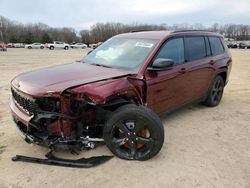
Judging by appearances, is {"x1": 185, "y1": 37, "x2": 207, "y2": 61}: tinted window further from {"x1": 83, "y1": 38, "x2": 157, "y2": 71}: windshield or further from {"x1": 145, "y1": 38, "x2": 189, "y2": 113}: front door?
{"x1": 83, "y1": 38, "x2": 157, "y2": 71}: windshield

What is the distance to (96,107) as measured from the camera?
382 centimetres

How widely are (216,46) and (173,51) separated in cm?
209

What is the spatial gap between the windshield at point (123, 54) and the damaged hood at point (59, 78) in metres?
0.25

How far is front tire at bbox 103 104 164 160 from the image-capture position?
3631 mm

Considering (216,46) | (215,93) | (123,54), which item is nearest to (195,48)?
(216,46)

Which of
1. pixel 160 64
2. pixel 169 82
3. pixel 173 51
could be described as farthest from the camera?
pixel 173 51

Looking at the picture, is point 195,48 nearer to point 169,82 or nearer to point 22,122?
point 169,82

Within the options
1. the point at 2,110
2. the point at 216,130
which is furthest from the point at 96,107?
the point at 2,110

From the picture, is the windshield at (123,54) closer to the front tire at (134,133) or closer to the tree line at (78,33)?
the front tire at (134,133)

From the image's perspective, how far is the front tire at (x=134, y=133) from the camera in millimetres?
3631

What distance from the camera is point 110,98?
3.54 metres

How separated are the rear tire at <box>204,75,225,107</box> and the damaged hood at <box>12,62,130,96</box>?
2.93 meters

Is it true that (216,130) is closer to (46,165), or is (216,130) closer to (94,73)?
(94,73)

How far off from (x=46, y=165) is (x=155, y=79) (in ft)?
6.69
